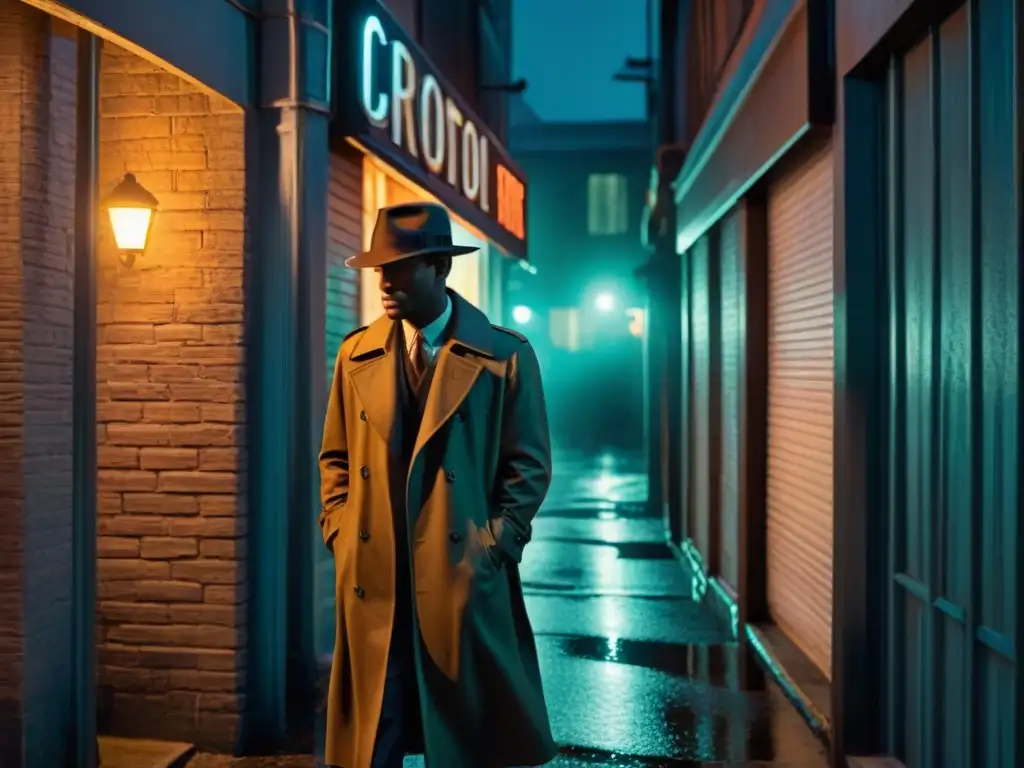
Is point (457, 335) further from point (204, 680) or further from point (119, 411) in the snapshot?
point (204, 680)

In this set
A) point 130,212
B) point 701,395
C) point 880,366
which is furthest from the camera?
point 701,395

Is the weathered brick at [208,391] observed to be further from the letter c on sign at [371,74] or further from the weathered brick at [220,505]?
the letter c on sign at [371,74]

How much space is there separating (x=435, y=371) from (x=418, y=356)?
0.47 ft

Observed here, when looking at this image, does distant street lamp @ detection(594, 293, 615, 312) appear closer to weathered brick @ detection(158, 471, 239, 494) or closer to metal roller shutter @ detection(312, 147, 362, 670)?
metal roller shutter @ detection(312, 147, 362, 670)

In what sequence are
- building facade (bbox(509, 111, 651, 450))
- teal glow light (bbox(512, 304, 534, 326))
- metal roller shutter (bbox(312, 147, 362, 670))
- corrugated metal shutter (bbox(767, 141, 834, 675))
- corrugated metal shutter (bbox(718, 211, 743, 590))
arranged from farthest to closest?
building facade (bbox(509, 111, 651, 450))
teal glow light (bbox(512, 304, 534, 326))
corrugated metal shutter (bbox(718, 211, 743, 590))
metal roller shutter (bbox(312, 147, 362, 670))
corrugated metal shutter (bbox(767, 141, 834, 675))

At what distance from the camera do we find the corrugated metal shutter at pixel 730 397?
876cm

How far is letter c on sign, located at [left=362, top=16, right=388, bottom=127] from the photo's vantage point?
635 centimetres

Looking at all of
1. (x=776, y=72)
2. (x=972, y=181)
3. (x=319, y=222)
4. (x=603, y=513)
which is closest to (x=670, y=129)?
(x=603, y=513)

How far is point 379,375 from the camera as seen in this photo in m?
3.80

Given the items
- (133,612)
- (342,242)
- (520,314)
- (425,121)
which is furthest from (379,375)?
(520,314)

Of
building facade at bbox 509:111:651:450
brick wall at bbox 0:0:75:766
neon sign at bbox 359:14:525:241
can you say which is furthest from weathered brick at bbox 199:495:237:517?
building facade at bbox 509:111:651:450

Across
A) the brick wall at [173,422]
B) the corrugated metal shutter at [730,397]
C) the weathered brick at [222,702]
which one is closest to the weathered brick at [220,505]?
the brick wall at [173,422]

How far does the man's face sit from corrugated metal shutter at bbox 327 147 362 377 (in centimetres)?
279

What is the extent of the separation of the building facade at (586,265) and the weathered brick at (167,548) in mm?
27906
